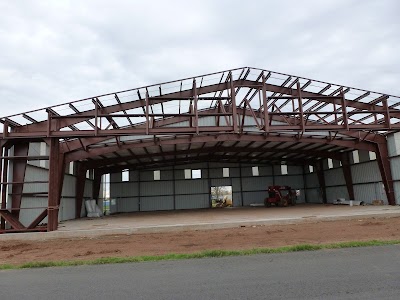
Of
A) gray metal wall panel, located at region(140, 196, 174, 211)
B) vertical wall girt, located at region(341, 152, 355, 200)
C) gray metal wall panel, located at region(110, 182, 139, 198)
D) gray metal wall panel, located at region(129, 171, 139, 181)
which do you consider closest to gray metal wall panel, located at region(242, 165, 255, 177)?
gray metal wall panel, located at region(140, 196, 174, 211)

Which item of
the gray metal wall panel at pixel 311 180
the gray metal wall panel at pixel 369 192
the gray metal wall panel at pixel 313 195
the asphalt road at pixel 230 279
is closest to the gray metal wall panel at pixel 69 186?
the asphalt road at pixel 230 279

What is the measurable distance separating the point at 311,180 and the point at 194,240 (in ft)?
105

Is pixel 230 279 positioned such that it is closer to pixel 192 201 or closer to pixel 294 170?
pixel 192 201

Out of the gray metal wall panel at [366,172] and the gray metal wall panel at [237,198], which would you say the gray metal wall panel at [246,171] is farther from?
the gray metal wall panel at [366,172]

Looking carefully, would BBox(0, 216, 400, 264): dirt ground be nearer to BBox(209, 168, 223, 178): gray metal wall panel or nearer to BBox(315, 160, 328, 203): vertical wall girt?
BBox(315, 160, 328, 203): vertical wall girt

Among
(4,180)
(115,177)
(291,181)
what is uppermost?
(115,177)

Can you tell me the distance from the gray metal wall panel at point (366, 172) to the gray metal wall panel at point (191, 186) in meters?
17.1

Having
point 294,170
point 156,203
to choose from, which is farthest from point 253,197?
point 156,203

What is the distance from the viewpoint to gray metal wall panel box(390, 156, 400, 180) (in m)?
27.3

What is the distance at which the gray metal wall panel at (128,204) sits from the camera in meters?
41.0

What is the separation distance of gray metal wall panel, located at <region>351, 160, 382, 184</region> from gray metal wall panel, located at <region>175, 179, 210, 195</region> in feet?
56.1

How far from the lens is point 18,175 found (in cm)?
1853

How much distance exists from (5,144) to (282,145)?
24.1 metres

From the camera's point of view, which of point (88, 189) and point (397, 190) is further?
point (88, 189)
